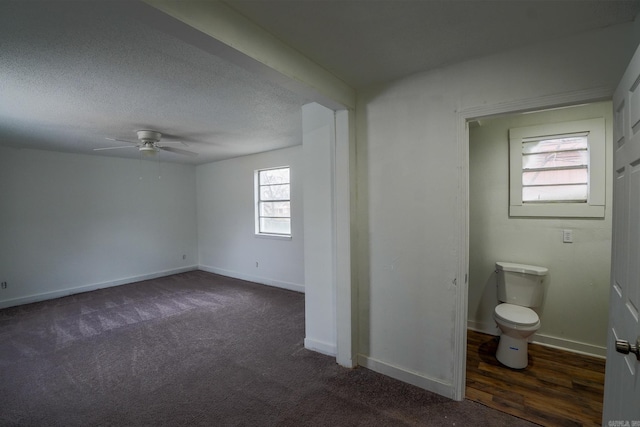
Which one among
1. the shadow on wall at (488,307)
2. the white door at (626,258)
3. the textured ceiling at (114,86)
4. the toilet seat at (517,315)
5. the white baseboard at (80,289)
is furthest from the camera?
the white baseboard at (80,289)

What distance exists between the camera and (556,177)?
2.57 meters

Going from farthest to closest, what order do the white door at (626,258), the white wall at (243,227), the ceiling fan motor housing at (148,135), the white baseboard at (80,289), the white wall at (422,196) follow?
Answer: the white wall at (243,227) < the white baseboard at (80,289) < the ceiling fan motor housing at (148,135) < the white wall at (422,196) < the white door at (626,258)

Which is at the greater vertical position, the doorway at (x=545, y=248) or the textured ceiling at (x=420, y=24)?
the textured ceiling at (x=420, y=24)

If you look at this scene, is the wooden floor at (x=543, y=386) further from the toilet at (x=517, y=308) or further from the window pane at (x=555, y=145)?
the window pane at (x=555, y=145)

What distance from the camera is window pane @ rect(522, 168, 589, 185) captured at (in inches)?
97.0

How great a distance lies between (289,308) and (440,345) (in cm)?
226

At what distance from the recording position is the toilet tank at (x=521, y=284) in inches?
99.0

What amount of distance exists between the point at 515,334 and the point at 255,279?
411cm

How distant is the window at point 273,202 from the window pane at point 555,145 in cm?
335

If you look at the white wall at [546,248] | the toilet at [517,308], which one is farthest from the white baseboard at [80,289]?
the toilet at [517,308]

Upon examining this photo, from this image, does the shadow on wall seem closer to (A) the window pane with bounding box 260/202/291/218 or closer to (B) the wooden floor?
(B) the wooden floor

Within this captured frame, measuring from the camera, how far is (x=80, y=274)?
476 centimetres

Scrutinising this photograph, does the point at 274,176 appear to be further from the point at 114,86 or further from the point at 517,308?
the point at 517,308

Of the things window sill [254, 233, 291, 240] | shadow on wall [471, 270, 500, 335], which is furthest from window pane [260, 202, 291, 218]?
shadow on wall [471, 270, 500, 335]
